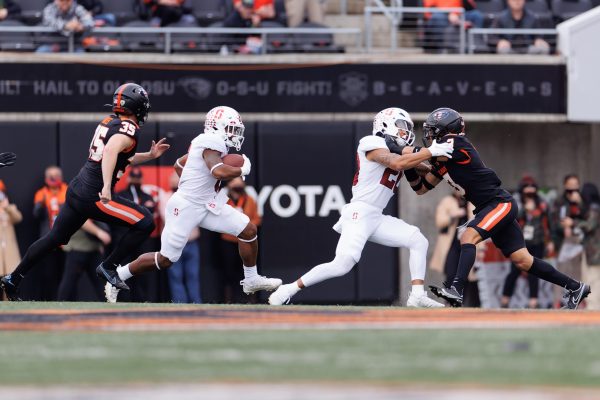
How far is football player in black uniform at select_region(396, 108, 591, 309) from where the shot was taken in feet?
42.4

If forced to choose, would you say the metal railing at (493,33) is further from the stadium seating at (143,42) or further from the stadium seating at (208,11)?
the stadium seating at (143,42)

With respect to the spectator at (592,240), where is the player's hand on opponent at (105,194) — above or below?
above

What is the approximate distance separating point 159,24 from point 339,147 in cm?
262

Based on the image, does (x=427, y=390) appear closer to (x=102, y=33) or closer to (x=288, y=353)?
A: (x=288, y=353)

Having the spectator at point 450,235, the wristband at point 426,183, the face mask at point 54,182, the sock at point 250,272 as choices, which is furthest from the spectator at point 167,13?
the wristband at point 426,183

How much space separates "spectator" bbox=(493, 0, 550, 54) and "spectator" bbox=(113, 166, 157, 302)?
4865 mm

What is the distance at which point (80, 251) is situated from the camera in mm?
17141

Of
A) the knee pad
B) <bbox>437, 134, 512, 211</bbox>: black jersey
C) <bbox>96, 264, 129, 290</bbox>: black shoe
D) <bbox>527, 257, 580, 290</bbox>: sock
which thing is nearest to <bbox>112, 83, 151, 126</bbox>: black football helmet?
<bbox>96, 264, 129, 290</bbox>: black shoe

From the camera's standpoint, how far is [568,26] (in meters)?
19.1

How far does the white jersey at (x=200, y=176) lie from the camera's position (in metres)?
13.2

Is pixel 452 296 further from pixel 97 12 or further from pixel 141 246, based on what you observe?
pixel 97 12

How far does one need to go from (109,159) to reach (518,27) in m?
7.88

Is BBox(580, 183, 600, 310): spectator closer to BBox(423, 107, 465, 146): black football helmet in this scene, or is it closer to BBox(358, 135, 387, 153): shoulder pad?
BBox(423, 107, 465, 146): black football helmet

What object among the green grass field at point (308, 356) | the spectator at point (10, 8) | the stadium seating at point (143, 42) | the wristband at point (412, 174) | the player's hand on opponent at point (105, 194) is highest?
the spectator at point (10, 8)
